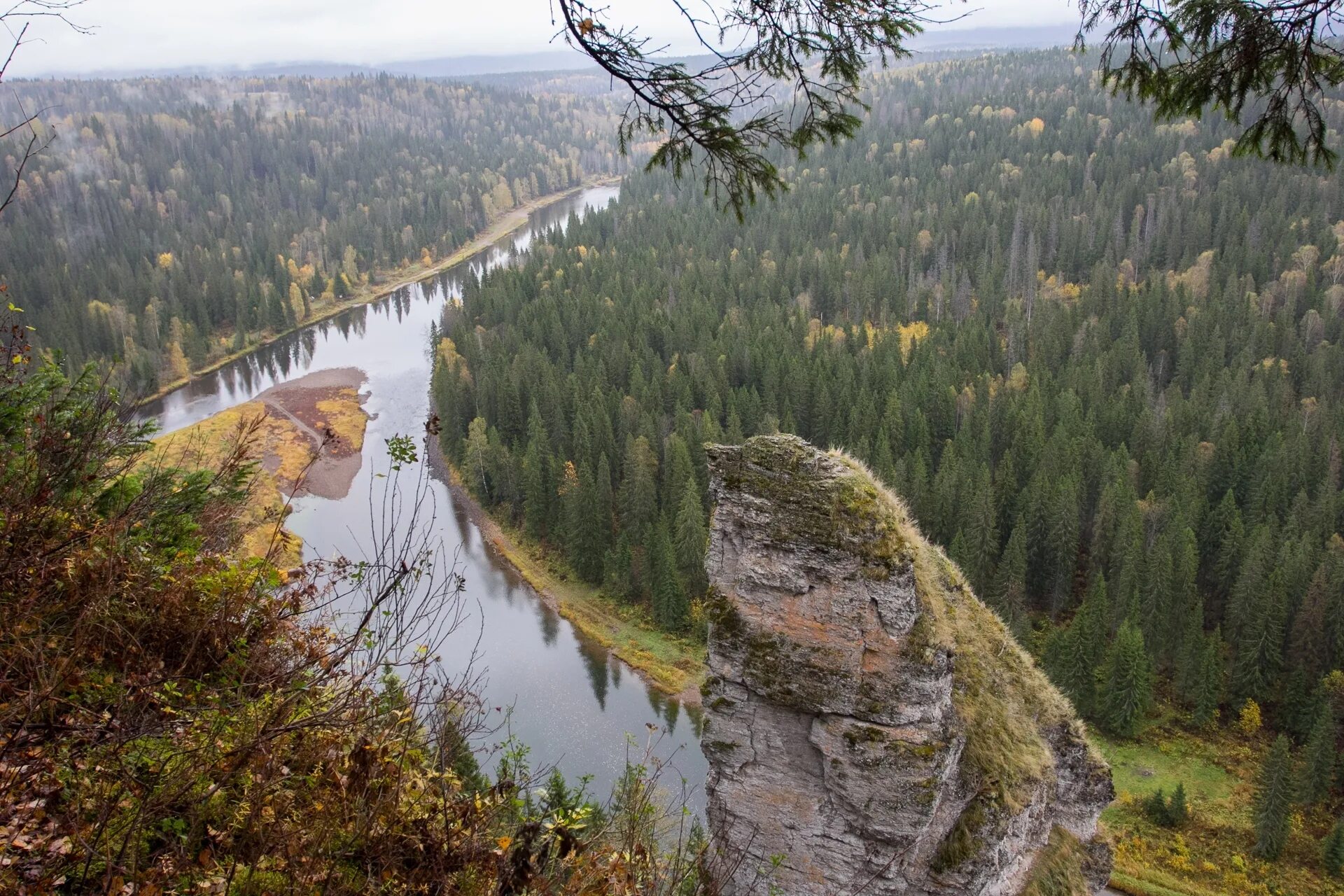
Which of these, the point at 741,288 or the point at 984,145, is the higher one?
the point at 984,145

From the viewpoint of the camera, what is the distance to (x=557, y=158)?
7269 inches

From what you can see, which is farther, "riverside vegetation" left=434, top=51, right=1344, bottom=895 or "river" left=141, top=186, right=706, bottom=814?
"riverside vegetation" left=434, top=51, right=1344, bottom=895

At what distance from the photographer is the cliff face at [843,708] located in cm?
1201

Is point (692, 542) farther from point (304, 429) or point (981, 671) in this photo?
point (304, 429)

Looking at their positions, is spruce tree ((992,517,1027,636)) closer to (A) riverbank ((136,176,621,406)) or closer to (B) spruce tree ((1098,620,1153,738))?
(B) spruce tree ((1098,620,1153,738))

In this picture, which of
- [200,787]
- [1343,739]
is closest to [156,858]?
[200,787]

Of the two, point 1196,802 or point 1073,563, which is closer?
point 1196,802

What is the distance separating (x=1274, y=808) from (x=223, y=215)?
148023 mm

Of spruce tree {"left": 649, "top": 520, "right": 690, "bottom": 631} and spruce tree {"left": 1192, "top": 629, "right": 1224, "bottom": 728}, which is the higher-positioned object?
spruce tree {"left": 649, "top": 520, "right": 690, "bottom": 631}

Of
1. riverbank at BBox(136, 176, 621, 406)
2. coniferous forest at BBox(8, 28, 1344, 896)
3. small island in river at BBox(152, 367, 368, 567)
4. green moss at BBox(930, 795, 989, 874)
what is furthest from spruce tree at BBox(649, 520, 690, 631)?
riverbank at BBox(136, 176, 621, 406)

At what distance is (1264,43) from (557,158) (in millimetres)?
188611

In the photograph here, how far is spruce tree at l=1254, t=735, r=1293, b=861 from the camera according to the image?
92.3 ft

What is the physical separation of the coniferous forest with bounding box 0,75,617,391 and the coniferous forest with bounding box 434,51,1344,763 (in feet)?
88.5

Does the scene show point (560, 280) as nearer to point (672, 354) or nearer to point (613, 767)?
point (672, 354)
